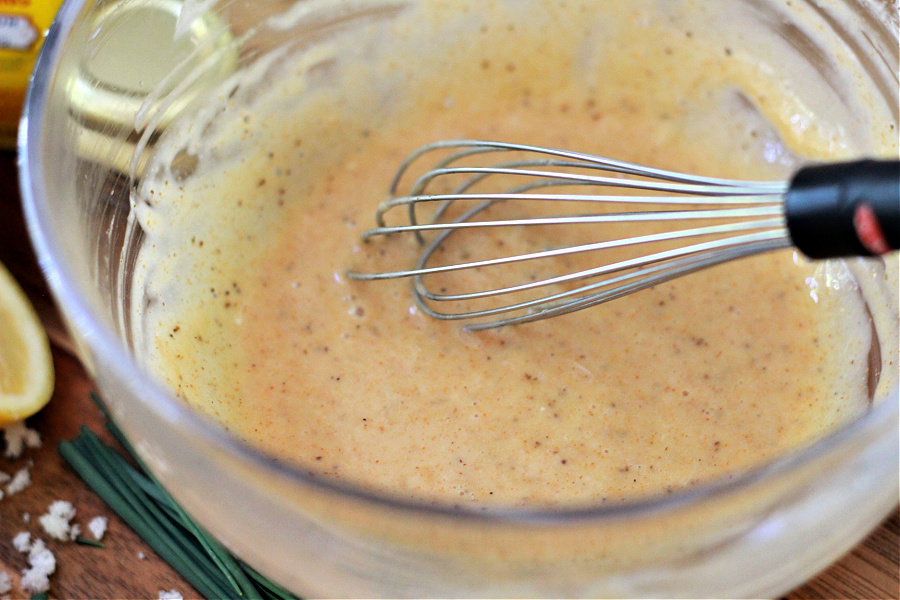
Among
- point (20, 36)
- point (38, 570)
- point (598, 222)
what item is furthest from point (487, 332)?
point (20, 36)

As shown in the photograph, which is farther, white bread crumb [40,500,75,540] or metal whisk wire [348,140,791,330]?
white bread crumb [40,500,75,540]

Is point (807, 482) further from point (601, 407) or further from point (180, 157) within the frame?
point (180, 157)

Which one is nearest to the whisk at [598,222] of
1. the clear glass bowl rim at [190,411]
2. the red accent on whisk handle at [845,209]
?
the red accent on whisk handle at [845,209]

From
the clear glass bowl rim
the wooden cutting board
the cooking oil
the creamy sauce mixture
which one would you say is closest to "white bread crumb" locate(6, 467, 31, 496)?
the wooden cutting board

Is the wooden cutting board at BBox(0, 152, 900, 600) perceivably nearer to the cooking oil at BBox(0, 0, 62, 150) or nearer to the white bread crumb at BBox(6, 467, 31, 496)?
the white bread crumb at BBox(6, 467, 31, 496)

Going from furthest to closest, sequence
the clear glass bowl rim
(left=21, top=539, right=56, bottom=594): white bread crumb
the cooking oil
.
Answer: the cooking oil, (left=21, top=539, right=56, bottom=594): white bread crumb, the clear glass bowl rim

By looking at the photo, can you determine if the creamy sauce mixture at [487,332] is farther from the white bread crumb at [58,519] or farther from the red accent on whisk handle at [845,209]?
the red accent on whisk handle at [845,209]

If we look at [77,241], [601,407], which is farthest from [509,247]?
[77,241]
